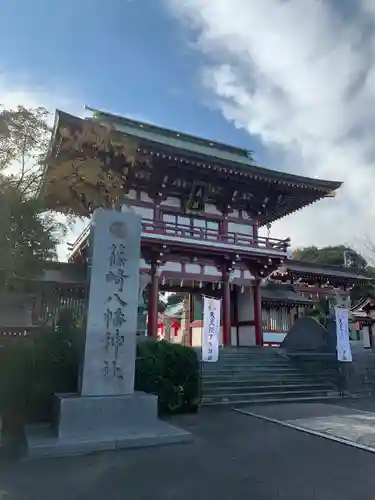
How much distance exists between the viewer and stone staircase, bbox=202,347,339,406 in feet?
32.8

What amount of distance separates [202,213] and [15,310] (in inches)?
324

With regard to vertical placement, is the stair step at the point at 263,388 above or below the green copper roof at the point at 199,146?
below

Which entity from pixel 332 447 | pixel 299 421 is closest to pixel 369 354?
pixel 299 421

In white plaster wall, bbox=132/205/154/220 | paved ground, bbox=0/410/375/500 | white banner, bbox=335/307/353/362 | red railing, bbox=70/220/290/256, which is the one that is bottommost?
paved ground, bbox=0/410/375/500

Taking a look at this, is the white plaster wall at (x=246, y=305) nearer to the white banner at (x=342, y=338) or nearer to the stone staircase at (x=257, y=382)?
the stone staircase at (x=257, y=382)

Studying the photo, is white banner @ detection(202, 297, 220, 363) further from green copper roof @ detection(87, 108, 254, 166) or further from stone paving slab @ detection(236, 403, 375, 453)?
green copper roof @ detection(87, 108, 254, 166)

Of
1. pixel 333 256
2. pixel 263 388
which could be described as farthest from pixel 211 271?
pixel 333 256

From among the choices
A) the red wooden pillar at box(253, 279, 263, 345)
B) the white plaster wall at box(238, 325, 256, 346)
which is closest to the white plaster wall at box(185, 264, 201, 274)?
the red wooden pillar at box(253, 279, 263, 345)

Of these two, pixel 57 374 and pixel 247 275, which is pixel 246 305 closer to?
pixel 247 275

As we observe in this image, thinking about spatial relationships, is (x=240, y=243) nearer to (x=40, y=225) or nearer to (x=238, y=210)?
(x=238, y=210)

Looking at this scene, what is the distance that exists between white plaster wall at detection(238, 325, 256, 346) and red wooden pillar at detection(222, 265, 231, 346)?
1740 mm

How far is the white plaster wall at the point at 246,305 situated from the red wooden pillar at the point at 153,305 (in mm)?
4822

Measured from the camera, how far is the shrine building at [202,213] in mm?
14312

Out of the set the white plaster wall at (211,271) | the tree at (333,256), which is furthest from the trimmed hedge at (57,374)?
the tree at (333,256)
